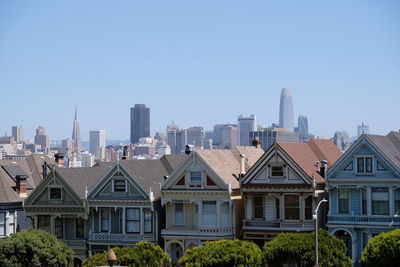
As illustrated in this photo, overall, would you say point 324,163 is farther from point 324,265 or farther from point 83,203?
point 83,203

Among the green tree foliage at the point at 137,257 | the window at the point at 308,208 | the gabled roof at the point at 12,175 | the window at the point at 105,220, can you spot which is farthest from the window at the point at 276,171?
the gabled roof at the point at 12,175

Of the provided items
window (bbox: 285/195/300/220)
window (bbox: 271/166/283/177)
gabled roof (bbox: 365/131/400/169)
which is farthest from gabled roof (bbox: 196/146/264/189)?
gabled roof (bbox: 365/131/400/169)

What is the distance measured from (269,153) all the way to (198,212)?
6.29 meters

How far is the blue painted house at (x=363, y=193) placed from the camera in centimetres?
5525

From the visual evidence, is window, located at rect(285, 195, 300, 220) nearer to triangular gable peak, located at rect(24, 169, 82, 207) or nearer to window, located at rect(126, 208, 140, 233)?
window, located at rect(126, 208, 140, 233)

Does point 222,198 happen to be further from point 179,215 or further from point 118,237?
point 118,237

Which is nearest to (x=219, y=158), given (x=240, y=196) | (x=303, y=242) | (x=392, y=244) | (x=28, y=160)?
(x=240, y=196)

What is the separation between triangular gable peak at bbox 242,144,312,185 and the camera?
57.8 metres

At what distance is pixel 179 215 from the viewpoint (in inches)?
2431

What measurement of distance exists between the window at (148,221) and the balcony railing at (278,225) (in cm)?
678

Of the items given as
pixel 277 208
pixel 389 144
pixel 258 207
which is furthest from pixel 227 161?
pixel 389 144

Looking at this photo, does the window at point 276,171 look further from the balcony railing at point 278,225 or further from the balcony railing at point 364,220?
the balcony railing at point 364,220

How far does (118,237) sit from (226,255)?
12346mm

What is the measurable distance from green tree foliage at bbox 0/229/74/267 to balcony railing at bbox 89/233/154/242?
2933 millimetres
